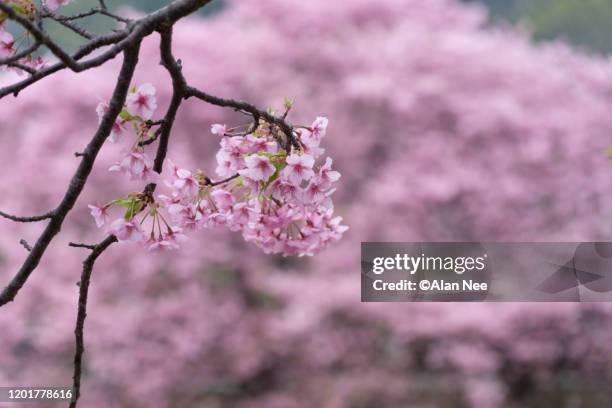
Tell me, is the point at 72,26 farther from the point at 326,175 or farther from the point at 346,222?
the point at 346,222

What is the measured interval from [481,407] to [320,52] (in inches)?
102

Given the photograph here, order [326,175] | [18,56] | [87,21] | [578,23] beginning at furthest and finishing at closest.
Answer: [578,23] < [87,21] < [326,175] < [18,56]

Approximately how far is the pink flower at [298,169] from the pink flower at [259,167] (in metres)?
0.02

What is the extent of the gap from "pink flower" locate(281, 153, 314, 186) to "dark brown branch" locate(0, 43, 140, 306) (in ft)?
0.64

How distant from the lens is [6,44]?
82 centimetres

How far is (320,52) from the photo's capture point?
201 inches

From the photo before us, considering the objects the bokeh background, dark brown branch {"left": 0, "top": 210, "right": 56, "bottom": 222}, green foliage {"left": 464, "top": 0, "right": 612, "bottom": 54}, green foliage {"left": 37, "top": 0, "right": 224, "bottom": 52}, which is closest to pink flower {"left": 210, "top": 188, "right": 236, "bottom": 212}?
dark brown branch {"left": 0, "top": 210, "right": 56, "bottom": 222}

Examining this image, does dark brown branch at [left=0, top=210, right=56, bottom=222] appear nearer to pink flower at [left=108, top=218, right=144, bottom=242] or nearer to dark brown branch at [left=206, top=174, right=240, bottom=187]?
pink flower at [left=108, top=218, right=144, bottom=242]

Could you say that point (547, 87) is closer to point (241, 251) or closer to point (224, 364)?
point (241, 251)

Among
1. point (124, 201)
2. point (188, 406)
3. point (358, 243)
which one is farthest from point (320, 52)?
point (124, 201)

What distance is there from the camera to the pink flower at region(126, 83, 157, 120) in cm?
77

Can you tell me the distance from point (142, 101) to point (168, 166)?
135mm

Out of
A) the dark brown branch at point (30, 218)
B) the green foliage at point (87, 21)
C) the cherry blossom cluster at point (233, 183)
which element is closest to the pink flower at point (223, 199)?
the cherry blossom cluster at point (233, 183)

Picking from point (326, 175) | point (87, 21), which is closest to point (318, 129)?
point (326, 175)
